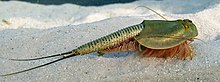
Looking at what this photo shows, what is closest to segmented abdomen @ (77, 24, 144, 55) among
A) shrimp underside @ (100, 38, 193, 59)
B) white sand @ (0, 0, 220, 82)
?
shrimp underside @ (100, 38, 193, 59)

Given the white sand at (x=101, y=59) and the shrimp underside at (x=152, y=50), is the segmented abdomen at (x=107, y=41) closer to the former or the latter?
the shrimp underside at (x=152, y=50)

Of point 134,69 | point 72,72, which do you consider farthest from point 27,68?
point 134,69

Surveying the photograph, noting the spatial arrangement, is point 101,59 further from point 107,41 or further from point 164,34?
point 164,34

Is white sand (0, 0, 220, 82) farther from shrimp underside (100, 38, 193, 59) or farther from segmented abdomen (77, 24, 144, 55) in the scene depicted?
segmented abdomen (77, 24, 144, 55)

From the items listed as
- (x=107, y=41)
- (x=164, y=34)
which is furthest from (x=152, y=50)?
(x=107, y=41)

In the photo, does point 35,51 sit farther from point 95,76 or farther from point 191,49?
point 191,49
